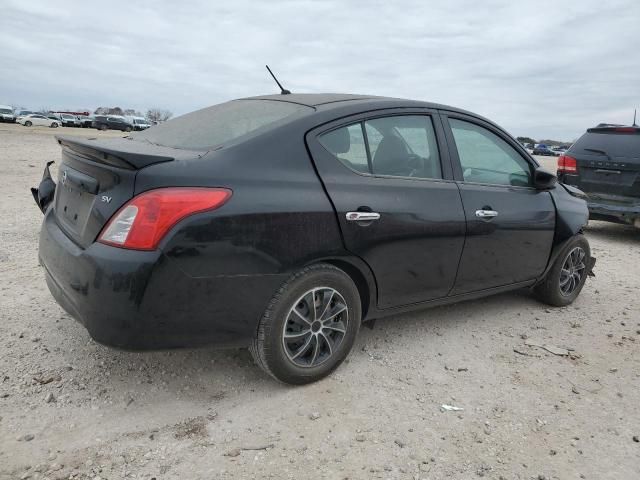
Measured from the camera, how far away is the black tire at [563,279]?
4488 millimetres

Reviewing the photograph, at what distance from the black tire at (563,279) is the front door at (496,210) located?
23cm

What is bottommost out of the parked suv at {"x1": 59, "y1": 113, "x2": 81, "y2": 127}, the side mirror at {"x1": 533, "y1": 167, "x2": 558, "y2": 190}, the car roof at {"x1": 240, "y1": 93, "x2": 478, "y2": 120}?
the parked suv at {"x1": 59, "y1": 113, "x2": 81, "y2": 127}

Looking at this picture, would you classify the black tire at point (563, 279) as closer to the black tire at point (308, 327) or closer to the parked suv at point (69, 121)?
the black tire at point (308, 327)

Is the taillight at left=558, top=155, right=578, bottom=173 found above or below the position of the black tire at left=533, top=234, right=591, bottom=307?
above


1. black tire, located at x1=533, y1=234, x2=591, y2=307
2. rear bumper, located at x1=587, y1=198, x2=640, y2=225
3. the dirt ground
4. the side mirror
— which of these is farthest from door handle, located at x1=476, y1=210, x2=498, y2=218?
rear bumper, located at x1=587, y1=198, x2=640, y2=225

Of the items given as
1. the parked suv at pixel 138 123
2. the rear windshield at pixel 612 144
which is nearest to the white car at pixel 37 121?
the parked suv at pixel 138 123

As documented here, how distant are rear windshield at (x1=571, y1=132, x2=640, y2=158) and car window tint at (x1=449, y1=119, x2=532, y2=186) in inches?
162

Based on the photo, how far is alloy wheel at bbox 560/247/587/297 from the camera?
4598mm

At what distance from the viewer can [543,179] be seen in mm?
4137

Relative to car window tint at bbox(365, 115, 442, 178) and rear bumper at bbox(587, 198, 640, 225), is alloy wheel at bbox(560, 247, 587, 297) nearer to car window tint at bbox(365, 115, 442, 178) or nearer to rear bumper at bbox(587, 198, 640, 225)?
car window tint at bbox(365, 115, 442, 178)

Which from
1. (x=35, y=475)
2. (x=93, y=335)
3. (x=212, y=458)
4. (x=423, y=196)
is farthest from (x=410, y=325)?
(x=35, y=475)

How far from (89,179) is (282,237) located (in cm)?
102

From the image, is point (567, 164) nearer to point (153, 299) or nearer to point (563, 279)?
point (563, 279)

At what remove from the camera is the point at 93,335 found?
98.7 inches
